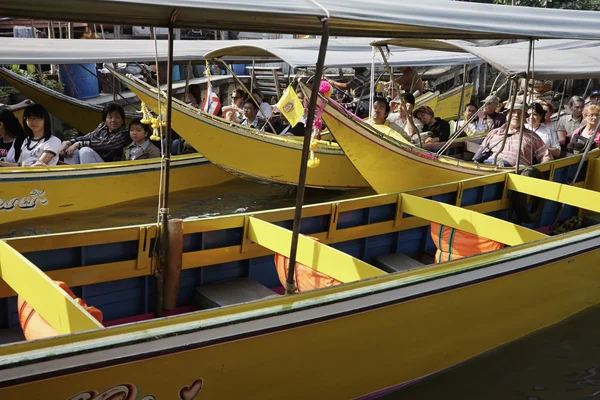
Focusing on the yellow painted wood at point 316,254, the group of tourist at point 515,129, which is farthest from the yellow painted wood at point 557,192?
the yellow painted wood at point 316,254

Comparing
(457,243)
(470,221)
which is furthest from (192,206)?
(470,221)

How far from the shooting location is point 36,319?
11.0ft

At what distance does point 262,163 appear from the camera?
331 inches

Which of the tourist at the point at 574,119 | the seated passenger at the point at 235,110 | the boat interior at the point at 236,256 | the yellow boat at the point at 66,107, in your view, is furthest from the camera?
the yellow boat at the point at 66,107

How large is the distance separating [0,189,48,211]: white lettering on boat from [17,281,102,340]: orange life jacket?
155 inches

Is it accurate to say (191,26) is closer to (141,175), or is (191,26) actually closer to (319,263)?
(319,263)

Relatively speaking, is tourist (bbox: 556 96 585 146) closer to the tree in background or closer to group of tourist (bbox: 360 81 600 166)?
group of tourist (bbox: 360 81 600 166)

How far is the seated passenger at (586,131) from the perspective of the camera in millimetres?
7852

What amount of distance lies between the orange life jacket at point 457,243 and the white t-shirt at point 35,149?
437 centimetres

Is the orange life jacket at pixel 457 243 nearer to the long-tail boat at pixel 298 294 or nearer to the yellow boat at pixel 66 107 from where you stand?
the long-tail boat at pixel 298 294

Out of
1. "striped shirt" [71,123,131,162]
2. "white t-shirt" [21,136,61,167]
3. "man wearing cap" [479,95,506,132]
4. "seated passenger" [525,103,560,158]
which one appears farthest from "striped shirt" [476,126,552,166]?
"white t-shirt" [21,136,61,167]

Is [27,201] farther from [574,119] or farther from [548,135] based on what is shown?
[574,119]

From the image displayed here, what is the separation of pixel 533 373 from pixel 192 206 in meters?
5.17

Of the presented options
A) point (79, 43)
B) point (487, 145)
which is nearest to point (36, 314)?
point (79, 43)
